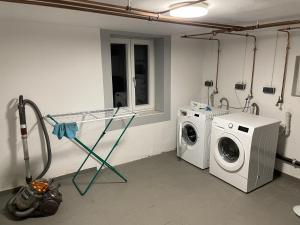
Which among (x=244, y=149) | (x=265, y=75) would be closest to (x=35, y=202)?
(x=244, y=149)

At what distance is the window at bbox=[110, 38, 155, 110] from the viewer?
3.49 m

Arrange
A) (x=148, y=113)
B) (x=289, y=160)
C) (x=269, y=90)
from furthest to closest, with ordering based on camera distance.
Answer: (x=148, y=113) → (x=269, y=90) → (x=289, y=160)

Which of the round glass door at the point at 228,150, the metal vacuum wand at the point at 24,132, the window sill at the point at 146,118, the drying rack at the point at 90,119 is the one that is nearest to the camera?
the metal vacuum wand at the point at 24,132

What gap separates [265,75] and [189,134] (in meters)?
1.38

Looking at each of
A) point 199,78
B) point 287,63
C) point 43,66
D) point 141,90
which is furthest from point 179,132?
point 43,66

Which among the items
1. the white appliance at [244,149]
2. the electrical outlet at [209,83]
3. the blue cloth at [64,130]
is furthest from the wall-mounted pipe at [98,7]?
the electrical outlet at [209,83]

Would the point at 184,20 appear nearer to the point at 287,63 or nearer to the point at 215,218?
the point at 287,63

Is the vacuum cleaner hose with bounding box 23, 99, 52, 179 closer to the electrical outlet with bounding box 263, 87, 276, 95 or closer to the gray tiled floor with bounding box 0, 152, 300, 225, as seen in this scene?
the gray tiled floor with bounding box 0, 152, 300, 225

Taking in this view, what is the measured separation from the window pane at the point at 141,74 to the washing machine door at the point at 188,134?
0.83 meters

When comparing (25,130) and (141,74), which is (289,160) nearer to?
(141,74)

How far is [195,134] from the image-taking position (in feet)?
11.3

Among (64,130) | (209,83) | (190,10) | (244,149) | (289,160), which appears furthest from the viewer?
(209,83)

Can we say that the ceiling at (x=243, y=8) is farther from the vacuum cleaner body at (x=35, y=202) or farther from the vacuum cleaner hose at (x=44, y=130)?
the vacuum cleaner body at (x=35, y=202)

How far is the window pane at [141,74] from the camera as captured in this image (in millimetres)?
3688
